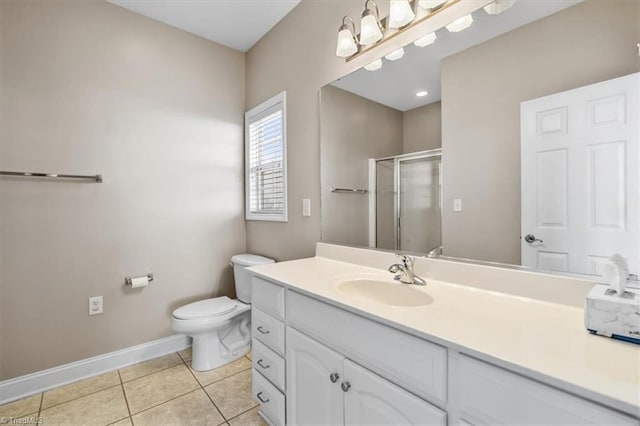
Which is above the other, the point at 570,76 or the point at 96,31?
the point at 96,31

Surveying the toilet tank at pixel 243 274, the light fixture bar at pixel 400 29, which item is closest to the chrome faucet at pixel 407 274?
the light fixture bar at pixel 400 29

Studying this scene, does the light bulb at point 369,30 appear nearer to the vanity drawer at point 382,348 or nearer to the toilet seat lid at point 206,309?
the vanity drawer at point 382,348

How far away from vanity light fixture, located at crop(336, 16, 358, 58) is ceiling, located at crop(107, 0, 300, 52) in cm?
67

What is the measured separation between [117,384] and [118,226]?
1.03 meters

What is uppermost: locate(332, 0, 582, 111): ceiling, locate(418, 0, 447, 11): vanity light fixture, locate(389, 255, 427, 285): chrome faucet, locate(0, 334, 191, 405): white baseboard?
locate(418, 0, 447, 11): vanity light fixture

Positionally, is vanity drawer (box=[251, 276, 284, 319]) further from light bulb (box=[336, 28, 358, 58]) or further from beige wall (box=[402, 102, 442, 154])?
light bulb (box=[336, 28, 358, 58])

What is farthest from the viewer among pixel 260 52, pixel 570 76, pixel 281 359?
pixel 260 52

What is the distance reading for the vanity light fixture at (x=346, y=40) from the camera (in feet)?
4.95

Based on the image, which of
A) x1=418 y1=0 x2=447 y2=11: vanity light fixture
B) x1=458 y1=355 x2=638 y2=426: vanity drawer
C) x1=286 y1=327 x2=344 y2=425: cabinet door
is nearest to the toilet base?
x1=286 y1=327 x2=344 y2=425: cabinet door

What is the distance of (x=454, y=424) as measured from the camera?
0.68 metres

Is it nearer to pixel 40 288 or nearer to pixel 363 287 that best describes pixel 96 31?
pixel 40 288

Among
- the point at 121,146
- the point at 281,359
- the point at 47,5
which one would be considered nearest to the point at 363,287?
the point at 281,359

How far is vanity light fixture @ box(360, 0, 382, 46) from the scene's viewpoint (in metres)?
1.39

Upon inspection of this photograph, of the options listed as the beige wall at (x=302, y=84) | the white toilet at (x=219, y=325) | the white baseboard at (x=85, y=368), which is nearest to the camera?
the white baseboard at (x=85, y=368)
